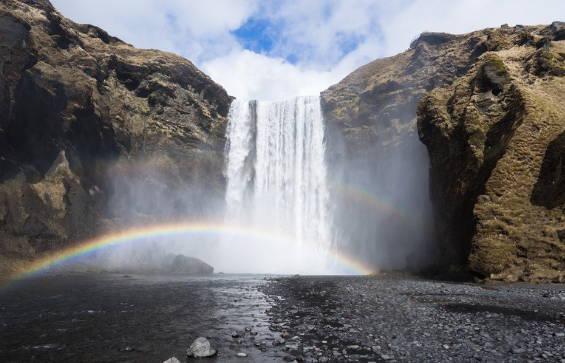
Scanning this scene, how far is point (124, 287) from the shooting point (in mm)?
24422

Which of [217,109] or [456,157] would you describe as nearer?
[456,157]

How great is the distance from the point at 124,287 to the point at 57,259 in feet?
67.0

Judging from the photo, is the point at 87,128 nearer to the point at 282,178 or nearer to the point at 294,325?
the point at 282,178

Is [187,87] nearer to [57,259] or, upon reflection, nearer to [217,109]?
[217,109]

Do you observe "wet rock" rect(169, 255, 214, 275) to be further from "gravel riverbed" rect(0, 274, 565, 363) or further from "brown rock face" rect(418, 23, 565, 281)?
"brown rock face" rect(418, 23, 565, 281)

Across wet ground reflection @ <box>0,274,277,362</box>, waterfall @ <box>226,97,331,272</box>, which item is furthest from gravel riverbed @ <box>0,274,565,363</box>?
waterfall @ <box>226,97,331,272</box>

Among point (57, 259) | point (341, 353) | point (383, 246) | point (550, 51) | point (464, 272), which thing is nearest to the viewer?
point (341, 353)

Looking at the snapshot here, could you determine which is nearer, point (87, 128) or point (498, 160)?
point (498, 160)

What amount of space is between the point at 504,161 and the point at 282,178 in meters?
36.0

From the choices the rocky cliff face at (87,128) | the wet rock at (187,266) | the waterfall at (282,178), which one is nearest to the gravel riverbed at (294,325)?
the wet rock at (187,266)

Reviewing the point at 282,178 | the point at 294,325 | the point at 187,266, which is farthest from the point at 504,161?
the point at 282,178

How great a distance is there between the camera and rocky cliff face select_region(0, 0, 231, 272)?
3919cm

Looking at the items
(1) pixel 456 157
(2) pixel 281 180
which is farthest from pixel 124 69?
(1) pixel 456 157

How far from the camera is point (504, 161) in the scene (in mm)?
26969
